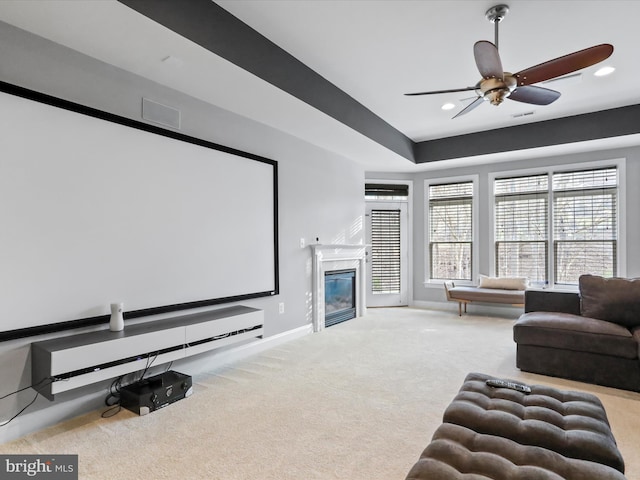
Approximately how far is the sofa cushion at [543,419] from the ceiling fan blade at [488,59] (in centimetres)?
206

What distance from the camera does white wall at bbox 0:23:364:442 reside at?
91.4 inches

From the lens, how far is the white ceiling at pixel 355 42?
237 centimetres

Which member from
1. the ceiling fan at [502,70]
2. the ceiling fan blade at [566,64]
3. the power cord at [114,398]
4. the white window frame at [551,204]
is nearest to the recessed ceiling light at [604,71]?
the ceiling fan at [502,70]

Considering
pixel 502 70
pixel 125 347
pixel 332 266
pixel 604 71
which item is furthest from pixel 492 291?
pixel 125 347

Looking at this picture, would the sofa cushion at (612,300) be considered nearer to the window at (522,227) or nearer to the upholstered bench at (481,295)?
the upholstered bench at (481,295)

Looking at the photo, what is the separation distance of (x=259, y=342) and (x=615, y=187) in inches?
218

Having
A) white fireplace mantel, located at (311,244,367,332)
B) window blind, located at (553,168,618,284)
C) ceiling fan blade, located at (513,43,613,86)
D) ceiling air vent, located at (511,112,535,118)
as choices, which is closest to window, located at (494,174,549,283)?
window blind, located at (553,168,618,284)

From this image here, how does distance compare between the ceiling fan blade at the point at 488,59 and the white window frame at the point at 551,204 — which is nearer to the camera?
the ceiling fan blade at the point at 488,59

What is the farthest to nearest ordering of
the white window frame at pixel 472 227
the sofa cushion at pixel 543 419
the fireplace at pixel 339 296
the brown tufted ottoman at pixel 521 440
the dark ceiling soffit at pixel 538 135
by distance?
the white window frame at pixel 472 227 < the fireplace at pixel 339 296 < the dark ceiling soffit at pixel 538 135 < the sofa cushion at pixel 543 419 < the brown tufted ottoman at pixel 521 440

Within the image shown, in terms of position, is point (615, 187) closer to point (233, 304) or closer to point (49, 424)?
point (233, 304)

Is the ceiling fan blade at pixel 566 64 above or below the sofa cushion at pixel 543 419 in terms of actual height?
above

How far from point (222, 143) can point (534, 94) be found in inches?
112

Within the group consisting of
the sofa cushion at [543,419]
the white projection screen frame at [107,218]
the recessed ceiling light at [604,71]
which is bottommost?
the sofa cushion at [543,419]

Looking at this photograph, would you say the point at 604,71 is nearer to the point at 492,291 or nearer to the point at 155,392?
the point at 492,291
